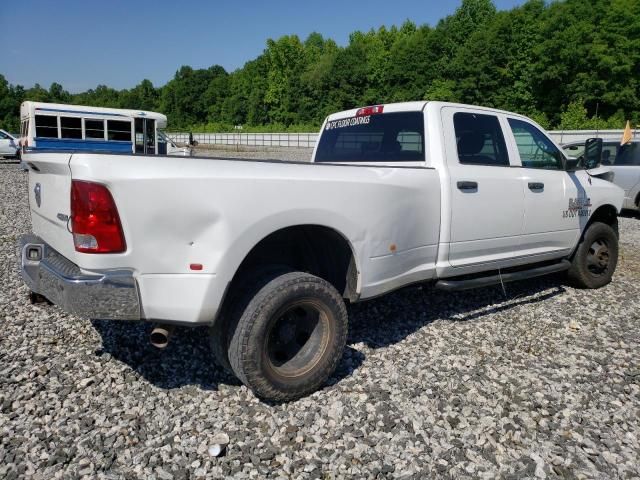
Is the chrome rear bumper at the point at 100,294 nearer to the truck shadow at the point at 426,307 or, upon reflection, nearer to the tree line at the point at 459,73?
the truck shadow at the point at 426,307

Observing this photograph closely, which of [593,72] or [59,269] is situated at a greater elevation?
[593,72]

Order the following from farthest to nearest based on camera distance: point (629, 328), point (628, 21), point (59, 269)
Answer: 1. point (628, 21)
2. point (629, 328)
3. point (59, 269)

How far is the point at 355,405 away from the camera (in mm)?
3076

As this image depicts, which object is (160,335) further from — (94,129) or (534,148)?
(94,129)

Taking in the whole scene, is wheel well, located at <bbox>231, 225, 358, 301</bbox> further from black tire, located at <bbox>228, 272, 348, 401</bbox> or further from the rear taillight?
the rear taillight

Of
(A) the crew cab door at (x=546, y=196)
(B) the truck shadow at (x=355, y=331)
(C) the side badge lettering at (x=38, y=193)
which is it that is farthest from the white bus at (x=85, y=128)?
(A) the crew cab door at (x=546, y=196)

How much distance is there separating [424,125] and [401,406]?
229 centimetres

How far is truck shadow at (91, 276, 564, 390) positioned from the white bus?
15392mm

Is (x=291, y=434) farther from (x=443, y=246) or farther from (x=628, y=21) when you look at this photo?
(x=628, y=21)

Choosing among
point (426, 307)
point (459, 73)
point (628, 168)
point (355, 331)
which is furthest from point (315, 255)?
point (459, 73)

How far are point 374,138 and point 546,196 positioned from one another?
179cm

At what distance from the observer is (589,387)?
338cm

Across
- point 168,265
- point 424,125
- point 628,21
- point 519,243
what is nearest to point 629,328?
point 519,243

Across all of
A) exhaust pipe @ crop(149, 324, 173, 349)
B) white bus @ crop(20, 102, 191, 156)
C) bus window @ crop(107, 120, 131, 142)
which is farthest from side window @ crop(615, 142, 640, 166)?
bus window @ crop(107, 120, 131, 142)
